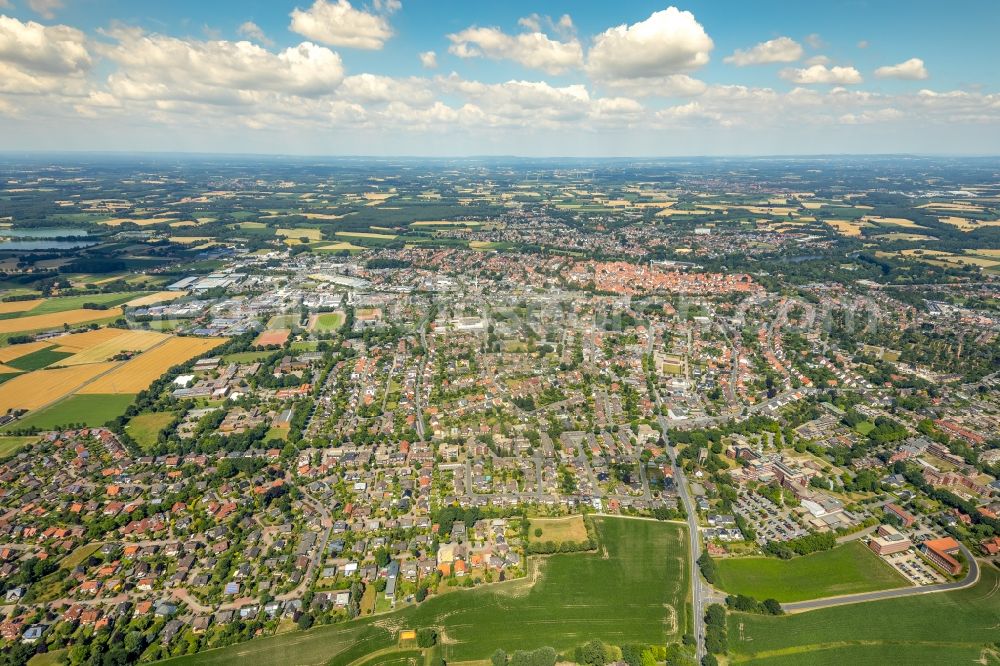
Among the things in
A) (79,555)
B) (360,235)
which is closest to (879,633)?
(79,555)

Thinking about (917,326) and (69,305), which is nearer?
(917,326)

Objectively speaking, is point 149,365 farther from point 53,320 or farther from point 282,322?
point 53,320

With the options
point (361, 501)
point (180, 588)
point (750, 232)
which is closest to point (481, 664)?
point (361, 501)

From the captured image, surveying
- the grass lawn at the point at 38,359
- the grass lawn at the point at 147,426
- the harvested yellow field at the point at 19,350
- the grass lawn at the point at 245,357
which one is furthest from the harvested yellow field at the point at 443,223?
the grass lawn at the point at 147,426

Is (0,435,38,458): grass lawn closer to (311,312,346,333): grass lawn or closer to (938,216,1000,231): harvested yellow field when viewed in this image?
(311,312,346,333): grass lawn

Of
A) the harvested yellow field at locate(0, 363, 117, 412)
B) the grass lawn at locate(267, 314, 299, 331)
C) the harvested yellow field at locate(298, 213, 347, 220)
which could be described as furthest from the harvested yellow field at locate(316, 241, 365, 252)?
the harvested yellow field at locate(0, 363, 117, 412)

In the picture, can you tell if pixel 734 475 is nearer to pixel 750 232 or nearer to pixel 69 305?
pixel 69 305

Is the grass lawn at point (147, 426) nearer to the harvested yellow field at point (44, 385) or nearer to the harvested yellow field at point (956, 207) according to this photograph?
the harvested yellow field at point (44, 385)
